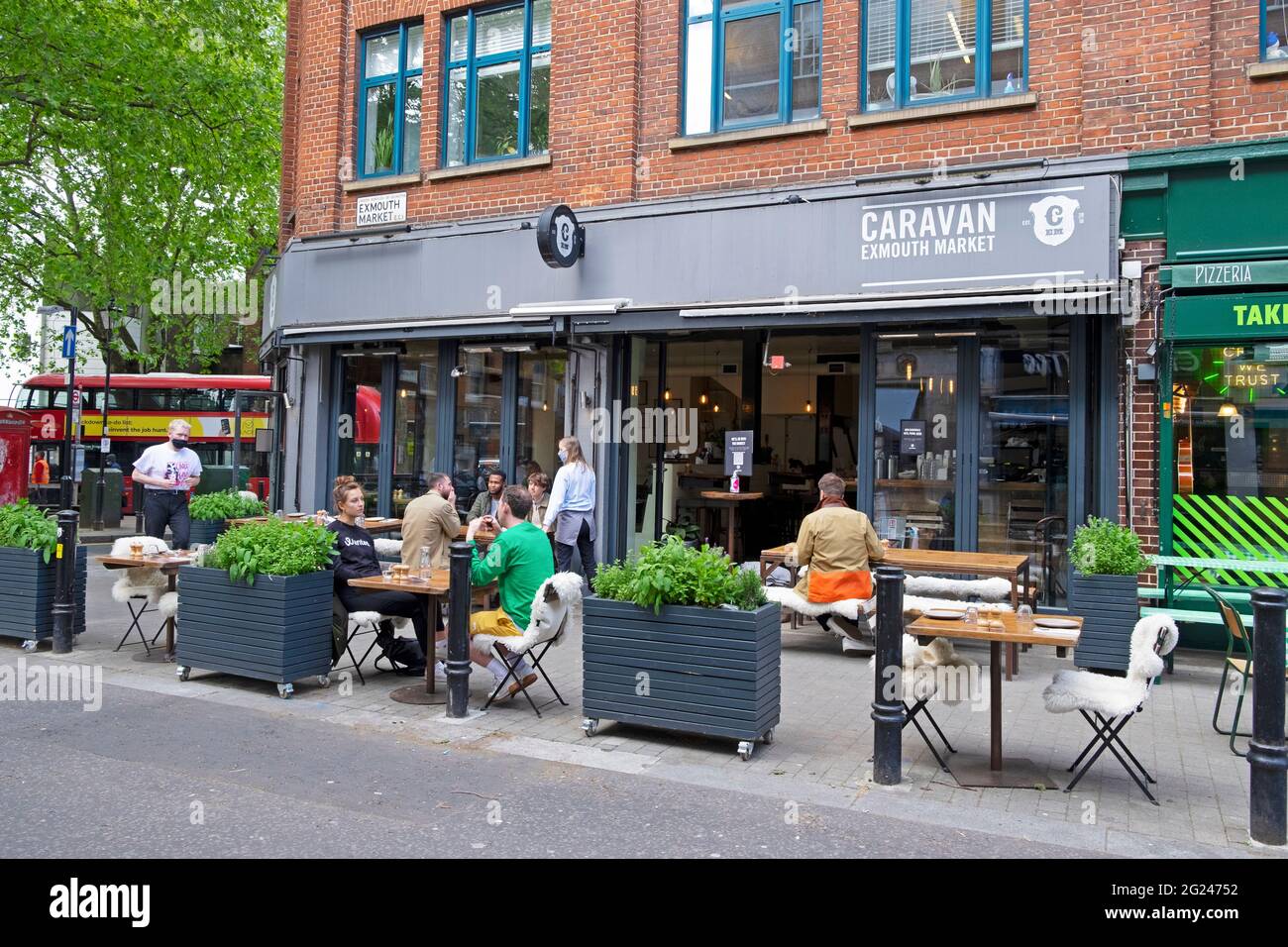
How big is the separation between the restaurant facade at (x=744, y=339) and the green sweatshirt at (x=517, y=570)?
463 cm

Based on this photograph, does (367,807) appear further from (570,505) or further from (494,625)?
(570,505)

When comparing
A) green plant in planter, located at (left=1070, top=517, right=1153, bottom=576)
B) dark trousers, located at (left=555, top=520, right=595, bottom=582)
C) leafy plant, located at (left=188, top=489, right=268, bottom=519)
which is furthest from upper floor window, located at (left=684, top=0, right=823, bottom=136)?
leafy plant, located at (left=188, top=489, right=268, bottom=519)

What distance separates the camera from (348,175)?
1384 centimetres

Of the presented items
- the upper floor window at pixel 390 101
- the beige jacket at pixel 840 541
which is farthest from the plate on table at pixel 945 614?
the upper floor window at pixel 390 101

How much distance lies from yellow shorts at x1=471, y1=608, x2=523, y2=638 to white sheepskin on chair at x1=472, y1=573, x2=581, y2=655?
0.06 meters

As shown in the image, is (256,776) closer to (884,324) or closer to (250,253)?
(884,324)

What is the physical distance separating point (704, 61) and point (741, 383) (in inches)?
248

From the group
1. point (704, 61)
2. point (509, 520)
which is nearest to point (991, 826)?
point (509, 520)

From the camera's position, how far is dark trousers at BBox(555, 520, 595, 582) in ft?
36.1

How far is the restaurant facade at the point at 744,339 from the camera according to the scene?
945 cm

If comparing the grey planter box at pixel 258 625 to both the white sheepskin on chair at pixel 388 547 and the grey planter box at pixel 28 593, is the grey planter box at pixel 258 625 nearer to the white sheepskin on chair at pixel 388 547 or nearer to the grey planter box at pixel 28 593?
the grey planter box at pixel 28 593

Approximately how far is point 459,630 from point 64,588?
4.30 metres

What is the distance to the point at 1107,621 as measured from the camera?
812 centimetres

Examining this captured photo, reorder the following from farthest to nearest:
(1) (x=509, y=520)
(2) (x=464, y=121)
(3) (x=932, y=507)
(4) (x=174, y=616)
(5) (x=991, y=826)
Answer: (2) (x=464, y=121), (3) (x=932, y=507), (4) (x=174, y=616), (1) (x=509, y=520), (5) (x=991, y=826)
